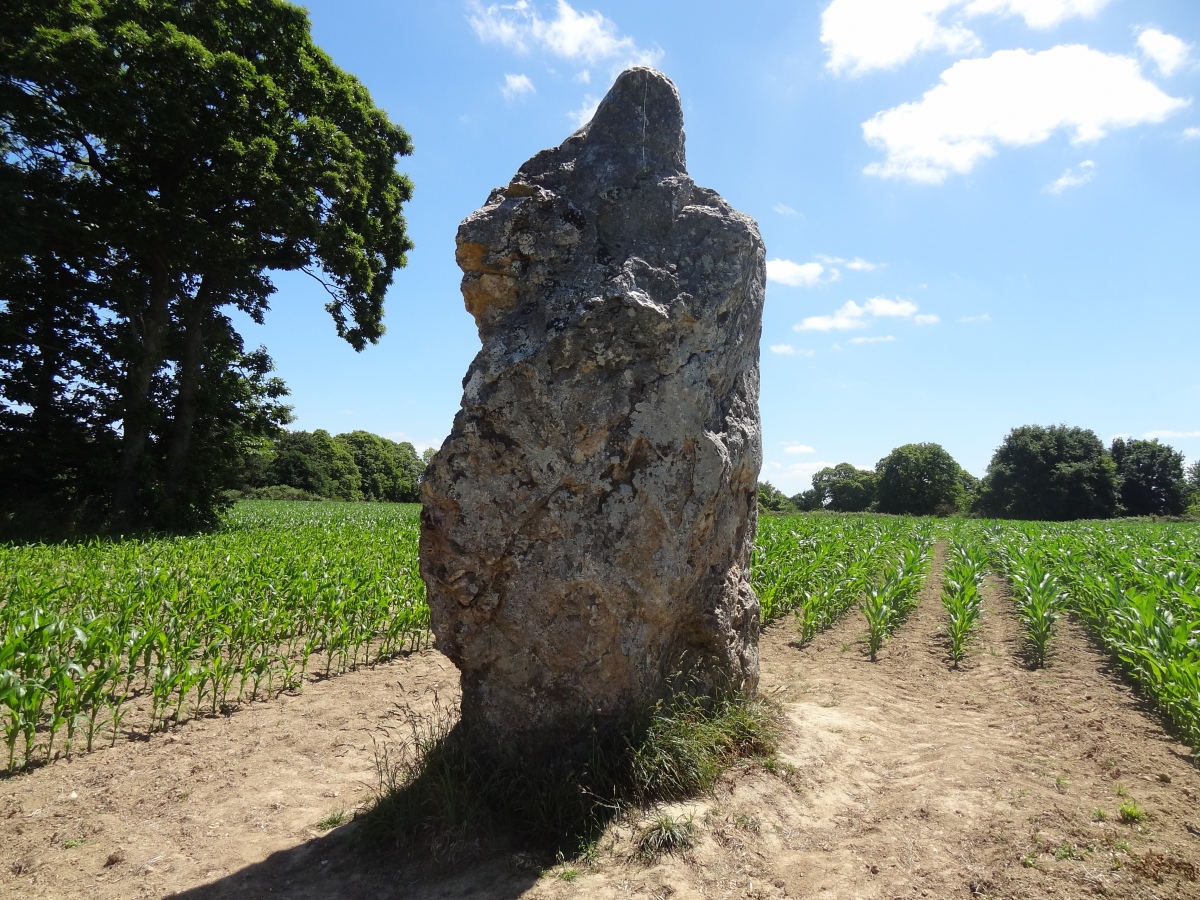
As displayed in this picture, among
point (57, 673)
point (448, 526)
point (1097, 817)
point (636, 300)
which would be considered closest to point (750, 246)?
point (636, 300)

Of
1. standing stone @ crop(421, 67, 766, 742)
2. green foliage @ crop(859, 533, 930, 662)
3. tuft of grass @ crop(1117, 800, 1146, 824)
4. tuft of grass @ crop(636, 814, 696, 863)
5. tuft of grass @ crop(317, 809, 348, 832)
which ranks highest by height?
standing stone @ crop(421, 67, 766, 742)

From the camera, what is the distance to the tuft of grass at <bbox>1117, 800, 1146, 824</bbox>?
3.49 metres

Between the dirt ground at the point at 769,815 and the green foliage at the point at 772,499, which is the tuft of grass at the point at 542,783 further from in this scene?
the green foliage at the point at 772,499

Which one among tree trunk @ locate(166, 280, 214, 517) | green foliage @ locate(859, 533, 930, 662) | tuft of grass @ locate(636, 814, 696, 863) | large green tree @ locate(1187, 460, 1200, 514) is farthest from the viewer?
large green tree @ locate(1187, 460, 1200, 514)

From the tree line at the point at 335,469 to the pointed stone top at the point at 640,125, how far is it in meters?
36.2

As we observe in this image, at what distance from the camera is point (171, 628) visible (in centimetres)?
689

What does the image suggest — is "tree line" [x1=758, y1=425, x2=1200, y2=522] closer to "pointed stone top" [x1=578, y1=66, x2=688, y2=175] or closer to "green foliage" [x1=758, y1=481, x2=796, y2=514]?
"green foliage" [x1=758, y1=481, x2=796, y2=514]

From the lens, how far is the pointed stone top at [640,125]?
4.38 metres

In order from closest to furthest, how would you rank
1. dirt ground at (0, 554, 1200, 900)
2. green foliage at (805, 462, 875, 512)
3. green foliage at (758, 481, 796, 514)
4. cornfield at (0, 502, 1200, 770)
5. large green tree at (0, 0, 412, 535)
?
dirt ground at (0, 554, 1200, 900) < cornfield at (0, 502, 1200, 770) < large green tree at (0, 0, 412, 535) < green foliage at (758, 481, 796, 514) < green foliage at (805, 462, 875, 512)

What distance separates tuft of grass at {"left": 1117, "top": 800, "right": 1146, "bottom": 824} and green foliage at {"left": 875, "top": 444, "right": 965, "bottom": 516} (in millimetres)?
64065

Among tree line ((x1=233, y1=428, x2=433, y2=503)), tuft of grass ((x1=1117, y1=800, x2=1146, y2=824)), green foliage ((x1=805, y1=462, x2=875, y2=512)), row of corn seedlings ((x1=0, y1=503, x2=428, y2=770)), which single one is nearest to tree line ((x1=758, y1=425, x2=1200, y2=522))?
green foliage ((x1=805, y1=462, x2=875, y2=512))

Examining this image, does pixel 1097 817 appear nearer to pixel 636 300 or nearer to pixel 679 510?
pixel 679 510

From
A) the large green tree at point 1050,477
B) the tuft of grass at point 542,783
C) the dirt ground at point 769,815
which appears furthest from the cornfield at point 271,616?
the large green tree at point 1050,477

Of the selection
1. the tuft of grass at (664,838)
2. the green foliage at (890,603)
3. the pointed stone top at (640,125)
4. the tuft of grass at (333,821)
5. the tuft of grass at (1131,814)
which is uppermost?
the pointed stone top at (640,125)
